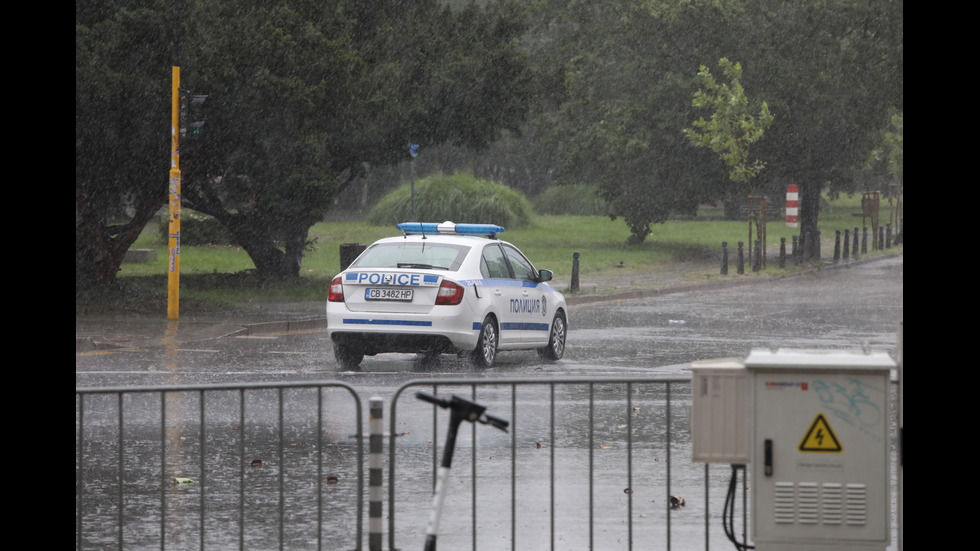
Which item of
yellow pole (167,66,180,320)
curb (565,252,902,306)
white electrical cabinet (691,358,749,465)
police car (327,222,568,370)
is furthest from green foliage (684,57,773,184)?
white electrical cabinet (691,358,749,465)

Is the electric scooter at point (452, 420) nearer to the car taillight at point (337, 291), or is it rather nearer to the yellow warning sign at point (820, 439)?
the yellow warning sign at point (820, 439)

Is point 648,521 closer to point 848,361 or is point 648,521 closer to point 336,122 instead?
point 848,361

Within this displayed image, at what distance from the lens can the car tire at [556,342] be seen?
17.3 meters

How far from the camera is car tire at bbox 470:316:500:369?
52.0 ft

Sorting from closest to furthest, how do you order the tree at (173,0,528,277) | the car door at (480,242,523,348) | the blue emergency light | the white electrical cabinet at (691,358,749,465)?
1. the white electrical cabinet at (691,358,749,465)
2. the car door at (480,242,523,348)
3. the blue emergency light
4. the tree at (173,0,528,277)

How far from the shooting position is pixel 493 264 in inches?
651

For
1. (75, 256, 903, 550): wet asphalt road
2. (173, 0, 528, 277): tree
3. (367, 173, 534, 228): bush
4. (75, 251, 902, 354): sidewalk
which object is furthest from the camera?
(367, 173, 534, 228): bush

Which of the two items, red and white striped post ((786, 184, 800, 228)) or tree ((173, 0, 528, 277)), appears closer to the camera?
tree ((173, 0, 528, 277))

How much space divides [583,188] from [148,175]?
44.9 m

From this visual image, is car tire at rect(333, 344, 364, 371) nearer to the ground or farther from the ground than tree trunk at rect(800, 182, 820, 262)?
nearer to the ground

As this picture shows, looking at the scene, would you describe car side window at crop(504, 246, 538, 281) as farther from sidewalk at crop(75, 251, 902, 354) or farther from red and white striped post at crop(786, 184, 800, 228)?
red and white striped post at crop(786, 184, 800, 228)

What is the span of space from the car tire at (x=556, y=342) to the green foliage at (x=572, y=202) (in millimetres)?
47256

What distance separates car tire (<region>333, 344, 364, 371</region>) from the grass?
8506 mm
